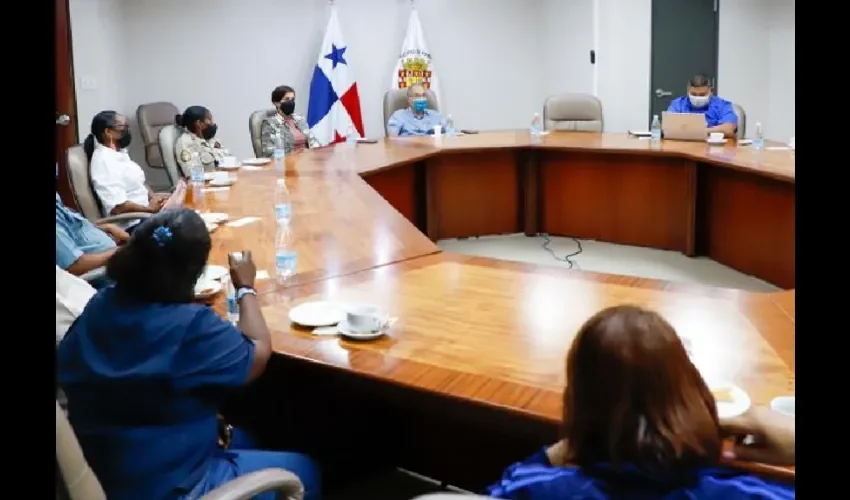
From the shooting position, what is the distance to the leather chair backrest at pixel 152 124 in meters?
6.94

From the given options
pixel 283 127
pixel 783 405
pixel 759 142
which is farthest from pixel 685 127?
pixel 783 405

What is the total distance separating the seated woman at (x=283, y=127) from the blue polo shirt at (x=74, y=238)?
2.51m

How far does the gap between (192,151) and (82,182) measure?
1220mm

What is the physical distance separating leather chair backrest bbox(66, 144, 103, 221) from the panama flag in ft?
11.6

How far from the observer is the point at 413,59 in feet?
26.1

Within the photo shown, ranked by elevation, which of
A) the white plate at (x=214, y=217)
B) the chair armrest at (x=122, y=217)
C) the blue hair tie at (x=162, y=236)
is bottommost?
the chair armrest at (x=122, y=217)

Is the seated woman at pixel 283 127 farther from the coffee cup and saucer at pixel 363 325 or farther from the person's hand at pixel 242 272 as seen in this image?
the coffee cup and saucer at pixel 363 325

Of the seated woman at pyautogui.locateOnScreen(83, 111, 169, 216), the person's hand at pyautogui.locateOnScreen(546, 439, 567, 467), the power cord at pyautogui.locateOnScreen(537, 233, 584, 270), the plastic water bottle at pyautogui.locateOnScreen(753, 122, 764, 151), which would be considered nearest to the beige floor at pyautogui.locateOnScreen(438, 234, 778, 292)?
the power cord at pyautogui.locateOnScreen(537, 233, 584, 270)

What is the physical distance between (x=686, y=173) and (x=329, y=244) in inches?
114

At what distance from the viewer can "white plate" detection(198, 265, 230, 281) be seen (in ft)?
8.84

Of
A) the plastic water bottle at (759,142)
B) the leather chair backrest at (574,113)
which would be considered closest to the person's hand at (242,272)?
the plastic water bottle at (759,142)

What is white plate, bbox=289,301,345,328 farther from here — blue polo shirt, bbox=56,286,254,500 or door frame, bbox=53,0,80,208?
door frame, bbox=53,0,80,208
